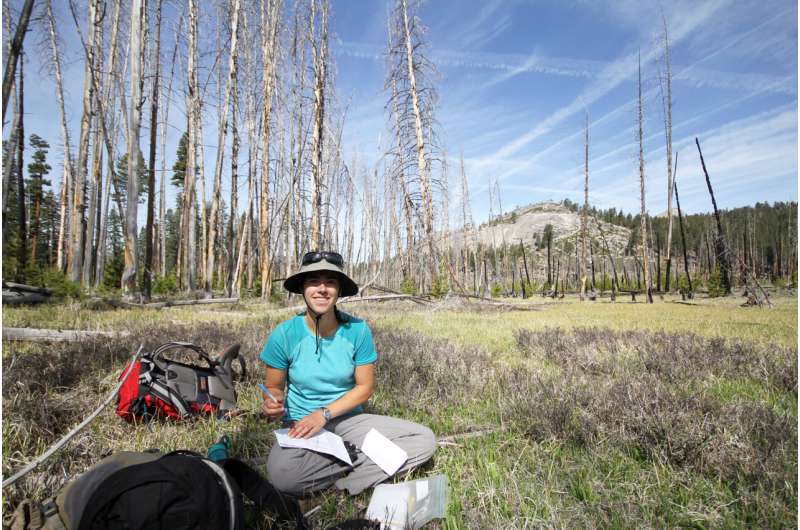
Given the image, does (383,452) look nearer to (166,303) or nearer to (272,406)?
(272,406)

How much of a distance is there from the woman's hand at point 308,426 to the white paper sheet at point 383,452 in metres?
0.35

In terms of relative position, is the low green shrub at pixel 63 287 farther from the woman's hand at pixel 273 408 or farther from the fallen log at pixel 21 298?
the woman's hand at pixel 273 408

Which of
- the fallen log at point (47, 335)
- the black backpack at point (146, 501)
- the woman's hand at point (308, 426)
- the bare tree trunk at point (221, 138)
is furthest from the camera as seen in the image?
the bare tree trunk at point (221, 138)

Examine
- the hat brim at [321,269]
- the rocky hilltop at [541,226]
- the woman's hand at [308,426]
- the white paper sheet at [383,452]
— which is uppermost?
the rocky hilltop at [541,226]

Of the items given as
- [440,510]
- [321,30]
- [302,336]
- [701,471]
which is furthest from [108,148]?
[701,471]

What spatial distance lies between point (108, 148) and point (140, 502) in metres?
10.1

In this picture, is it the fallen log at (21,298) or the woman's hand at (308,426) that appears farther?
the fallen log at (21,298)

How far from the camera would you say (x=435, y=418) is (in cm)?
363

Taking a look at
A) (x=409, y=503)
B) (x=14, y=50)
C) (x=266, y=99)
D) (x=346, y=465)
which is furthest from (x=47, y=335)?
(x=266, y=99)

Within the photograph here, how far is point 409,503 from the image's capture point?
2.15 meters

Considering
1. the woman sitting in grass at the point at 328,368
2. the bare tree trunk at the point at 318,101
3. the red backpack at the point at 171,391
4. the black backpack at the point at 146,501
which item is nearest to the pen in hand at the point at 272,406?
the woman sitting in grass at the point at 328,368

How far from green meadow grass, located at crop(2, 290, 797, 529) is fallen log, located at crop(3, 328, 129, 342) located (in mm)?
135

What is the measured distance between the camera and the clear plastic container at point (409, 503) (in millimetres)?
2066

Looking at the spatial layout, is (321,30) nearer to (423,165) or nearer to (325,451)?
(423,165)
